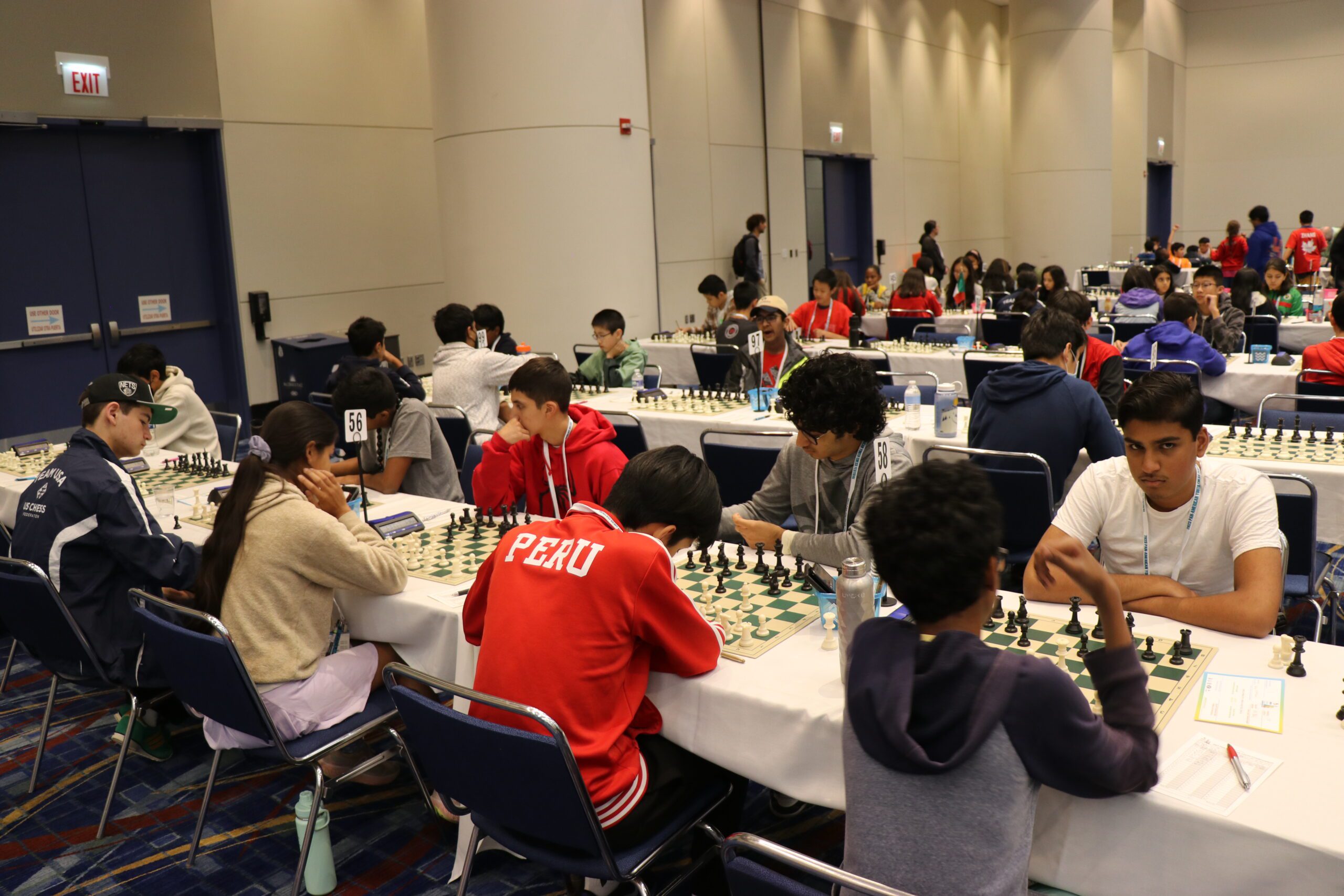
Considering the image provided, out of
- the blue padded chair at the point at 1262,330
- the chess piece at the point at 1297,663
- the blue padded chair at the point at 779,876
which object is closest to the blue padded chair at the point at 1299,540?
the chess piece at the point at 1297,663

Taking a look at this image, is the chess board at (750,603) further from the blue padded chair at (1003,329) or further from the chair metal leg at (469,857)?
the blue padded chair at (1003,329)

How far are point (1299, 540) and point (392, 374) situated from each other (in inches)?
156

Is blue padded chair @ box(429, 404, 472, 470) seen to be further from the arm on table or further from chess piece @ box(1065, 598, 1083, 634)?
the arm on table

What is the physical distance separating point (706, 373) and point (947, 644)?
20.7 ft

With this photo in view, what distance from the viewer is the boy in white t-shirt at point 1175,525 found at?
2.24 meters

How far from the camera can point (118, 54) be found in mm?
Result: 8055

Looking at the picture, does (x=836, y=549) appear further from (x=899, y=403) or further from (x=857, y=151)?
(x=857, y=151)

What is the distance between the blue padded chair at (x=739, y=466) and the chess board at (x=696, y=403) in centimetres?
131

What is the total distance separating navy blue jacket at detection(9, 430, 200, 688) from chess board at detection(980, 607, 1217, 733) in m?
2.39

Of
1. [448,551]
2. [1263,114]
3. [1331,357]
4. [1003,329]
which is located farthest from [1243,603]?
[1263,114]

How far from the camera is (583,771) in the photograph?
198cm

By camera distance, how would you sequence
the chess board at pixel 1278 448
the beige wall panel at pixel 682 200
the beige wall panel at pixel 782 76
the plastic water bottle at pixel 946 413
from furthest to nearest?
the beige wall panel at pixel 782 76 < the beige wall panel at pixel 682 200 < the plastic water bottle at pixel 946 413 < the chess board at pixel 1278 448

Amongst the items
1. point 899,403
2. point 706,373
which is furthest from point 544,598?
point 706,373

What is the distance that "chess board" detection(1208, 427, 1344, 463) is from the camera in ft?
12.3
